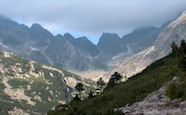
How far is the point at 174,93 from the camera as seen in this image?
50.0 metres

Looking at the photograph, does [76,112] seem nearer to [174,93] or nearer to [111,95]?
[174,93]

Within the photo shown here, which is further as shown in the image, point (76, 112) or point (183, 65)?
point (183, 65)

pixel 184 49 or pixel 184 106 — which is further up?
pixel 184 49

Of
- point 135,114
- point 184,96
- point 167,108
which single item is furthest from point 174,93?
point 135,114

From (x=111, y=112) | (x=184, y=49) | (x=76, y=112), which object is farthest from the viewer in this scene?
(x=184, y=49)

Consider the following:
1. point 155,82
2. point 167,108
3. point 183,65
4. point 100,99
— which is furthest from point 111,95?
point 167,108

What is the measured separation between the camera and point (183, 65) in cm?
6419

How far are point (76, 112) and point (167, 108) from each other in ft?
36.6

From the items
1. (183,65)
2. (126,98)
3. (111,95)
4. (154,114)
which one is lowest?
(154,114)

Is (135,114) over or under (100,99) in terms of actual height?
under

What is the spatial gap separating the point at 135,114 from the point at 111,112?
2771mm

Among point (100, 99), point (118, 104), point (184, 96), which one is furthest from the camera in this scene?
point (100, 99)

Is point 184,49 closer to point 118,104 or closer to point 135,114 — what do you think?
point 135,114

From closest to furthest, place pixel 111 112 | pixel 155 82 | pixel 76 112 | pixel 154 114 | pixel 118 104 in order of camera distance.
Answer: pixel 154 114
pixel 111 112
pixel 76 112
pixel 118 104
pixel 155 82
